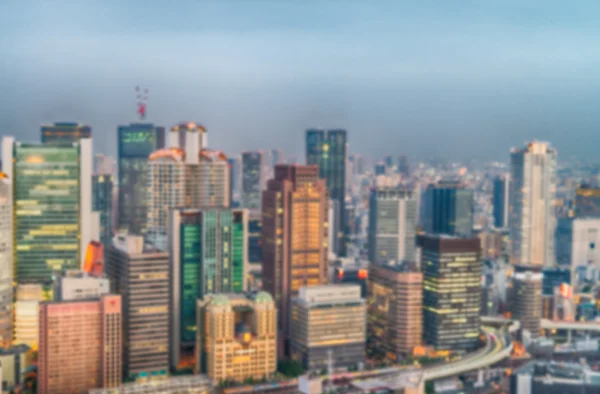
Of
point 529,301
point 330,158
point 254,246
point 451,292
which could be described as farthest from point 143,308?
point 330,158

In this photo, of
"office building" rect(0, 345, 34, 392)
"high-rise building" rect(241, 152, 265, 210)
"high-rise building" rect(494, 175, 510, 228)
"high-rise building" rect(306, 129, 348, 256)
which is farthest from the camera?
"high-rise building" rect(306, 129, 348, 256)

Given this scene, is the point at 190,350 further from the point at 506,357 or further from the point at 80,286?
the point at 506,357

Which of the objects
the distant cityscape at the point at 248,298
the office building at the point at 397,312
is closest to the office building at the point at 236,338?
the distant cityscape at the point at 248,298

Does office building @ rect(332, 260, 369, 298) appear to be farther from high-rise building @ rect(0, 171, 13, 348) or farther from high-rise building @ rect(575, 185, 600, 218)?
high-rise building @ rect(0, 171, 13, 348)

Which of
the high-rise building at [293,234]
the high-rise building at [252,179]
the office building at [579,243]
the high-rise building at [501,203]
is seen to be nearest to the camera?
the high-rise building at [293,234]

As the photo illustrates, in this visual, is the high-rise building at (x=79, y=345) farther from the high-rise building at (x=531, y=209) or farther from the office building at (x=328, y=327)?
the high-rise building at (x=531, y=209)

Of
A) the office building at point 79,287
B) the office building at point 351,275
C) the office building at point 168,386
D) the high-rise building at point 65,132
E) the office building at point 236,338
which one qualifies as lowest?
the office building at point 168,386

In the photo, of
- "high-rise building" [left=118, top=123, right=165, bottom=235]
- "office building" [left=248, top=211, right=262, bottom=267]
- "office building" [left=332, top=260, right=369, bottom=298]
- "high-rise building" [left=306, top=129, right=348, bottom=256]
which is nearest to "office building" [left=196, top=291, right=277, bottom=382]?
"office building" [left=332, top=260, right=369, bottom=298]
